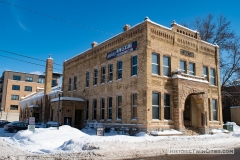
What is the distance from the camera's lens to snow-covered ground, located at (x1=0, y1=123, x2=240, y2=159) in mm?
11414

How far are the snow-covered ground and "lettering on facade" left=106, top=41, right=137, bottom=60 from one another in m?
8.11

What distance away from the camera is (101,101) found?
2617cm

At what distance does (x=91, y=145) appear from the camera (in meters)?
12.6

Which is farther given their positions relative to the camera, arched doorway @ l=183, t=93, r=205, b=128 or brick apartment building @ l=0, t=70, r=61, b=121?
brick apartment building @ l=0, t=70, r=61, b=121

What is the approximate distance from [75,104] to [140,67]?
10373 millimetres

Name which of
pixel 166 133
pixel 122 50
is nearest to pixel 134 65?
pixel 122 50

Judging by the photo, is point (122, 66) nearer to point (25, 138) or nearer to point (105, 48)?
point (105, 48)

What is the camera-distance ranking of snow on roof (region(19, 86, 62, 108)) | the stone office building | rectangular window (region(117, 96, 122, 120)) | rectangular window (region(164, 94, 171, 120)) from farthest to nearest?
1. snow on roof (region(19, 86, 62, 108))
2. rectangular window (region(117, 96, 122, 120))
3. rectangular window (region(164, 94, 171, 120))
4. the stone office building

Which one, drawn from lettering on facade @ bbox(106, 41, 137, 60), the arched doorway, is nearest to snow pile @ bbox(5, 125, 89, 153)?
lettering on facade @ bbox(106, 41, 137, 60)

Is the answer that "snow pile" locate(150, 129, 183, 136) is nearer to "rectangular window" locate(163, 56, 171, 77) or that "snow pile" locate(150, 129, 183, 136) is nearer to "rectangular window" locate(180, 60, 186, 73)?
"rectangular window" locate(163, 56, 171, 77)

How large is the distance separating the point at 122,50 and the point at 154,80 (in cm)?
477

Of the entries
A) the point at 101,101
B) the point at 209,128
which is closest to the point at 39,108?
the point at 101,101

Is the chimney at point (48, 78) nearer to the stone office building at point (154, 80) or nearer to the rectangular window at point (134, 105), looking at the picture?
the stone office building at point (154, 80)

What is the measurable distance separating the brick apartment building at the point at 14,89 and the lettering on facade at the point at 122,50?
5891 cm
